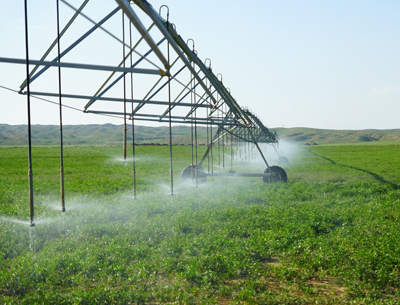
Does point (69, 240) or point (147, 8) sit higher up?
point (147, 8)

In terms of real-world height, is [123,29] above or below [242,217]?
above

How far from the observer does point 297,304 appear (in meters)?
4.99

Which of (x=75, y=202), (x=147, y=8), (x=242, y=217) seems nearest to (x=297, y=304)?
(x=242, y=217)

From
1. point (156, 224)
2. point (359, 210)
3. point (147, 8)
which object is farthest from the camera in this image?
point (359, 210)

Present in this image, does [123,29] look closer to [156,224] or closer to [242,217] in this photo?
[156,224]

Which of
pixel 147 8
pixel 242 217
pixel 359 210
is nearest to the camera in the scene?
pixel 147 8

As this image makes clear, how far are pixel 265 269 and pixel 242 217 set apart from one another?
11.0 ft

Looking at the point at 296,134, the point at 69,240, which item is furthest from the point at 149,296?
the point at 296,134

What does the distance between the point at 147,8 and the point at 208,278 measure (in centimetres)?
504

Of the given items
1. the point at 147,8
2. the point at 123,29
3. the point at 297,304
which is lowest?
the point at 297,304

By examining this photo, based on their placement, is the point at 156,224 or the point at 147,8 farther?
the point at 156,224

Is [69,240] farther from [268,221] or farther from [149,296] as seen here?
[268,221]

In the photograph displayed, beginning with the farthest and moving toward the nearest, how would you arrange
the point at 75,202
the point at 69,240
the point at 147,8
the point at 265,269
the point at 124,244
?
1. the point at 75,202
2. the point at 69,240
3. the point at 124,244
4. the point at 265,269
5. the point at 147,8

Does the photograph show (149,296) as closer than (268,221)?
Yes
